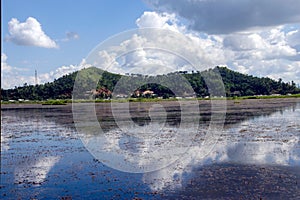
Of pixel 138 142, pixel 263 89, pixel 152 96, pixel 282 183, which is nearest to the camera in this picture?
pixel 282 183

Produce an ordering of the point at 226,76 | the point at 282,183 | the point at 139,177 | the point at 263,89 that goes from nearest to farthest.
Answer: the point at 282,183 < the point at 139,177 < the point at 263,89 < the point at 226,76

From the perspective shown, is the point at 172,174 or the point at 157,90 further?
the point at 157,90

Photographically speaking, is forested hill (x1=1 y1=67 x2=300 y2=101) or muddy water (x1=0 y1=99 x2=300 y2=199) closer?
muddy water (x1=0 y1=99 x2=300 y2=199)

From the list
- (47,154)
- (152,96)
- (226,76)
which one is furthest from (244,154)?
(226,76)

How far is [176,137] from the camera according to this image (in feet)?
84.3

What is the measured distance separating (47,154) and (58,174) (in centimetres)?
550

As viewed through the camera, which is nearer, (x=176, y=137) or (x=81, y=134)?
(x=176, y=137)

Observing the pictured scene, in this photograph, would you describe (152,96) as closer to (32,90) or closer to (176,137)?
(32,90)

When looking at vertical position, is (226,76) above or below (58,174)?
above

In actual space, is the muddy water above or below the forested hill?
below

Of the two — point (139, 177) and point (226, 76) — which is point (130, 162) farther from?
point (226, 76)

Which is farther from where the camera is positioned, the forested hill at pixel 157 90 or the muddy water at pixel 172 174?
the forested hill at pixel 157 90

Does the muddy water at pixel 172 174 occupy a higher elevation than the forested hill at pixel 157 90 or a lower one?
lower

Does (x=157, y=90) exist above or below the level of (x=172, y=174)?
above
